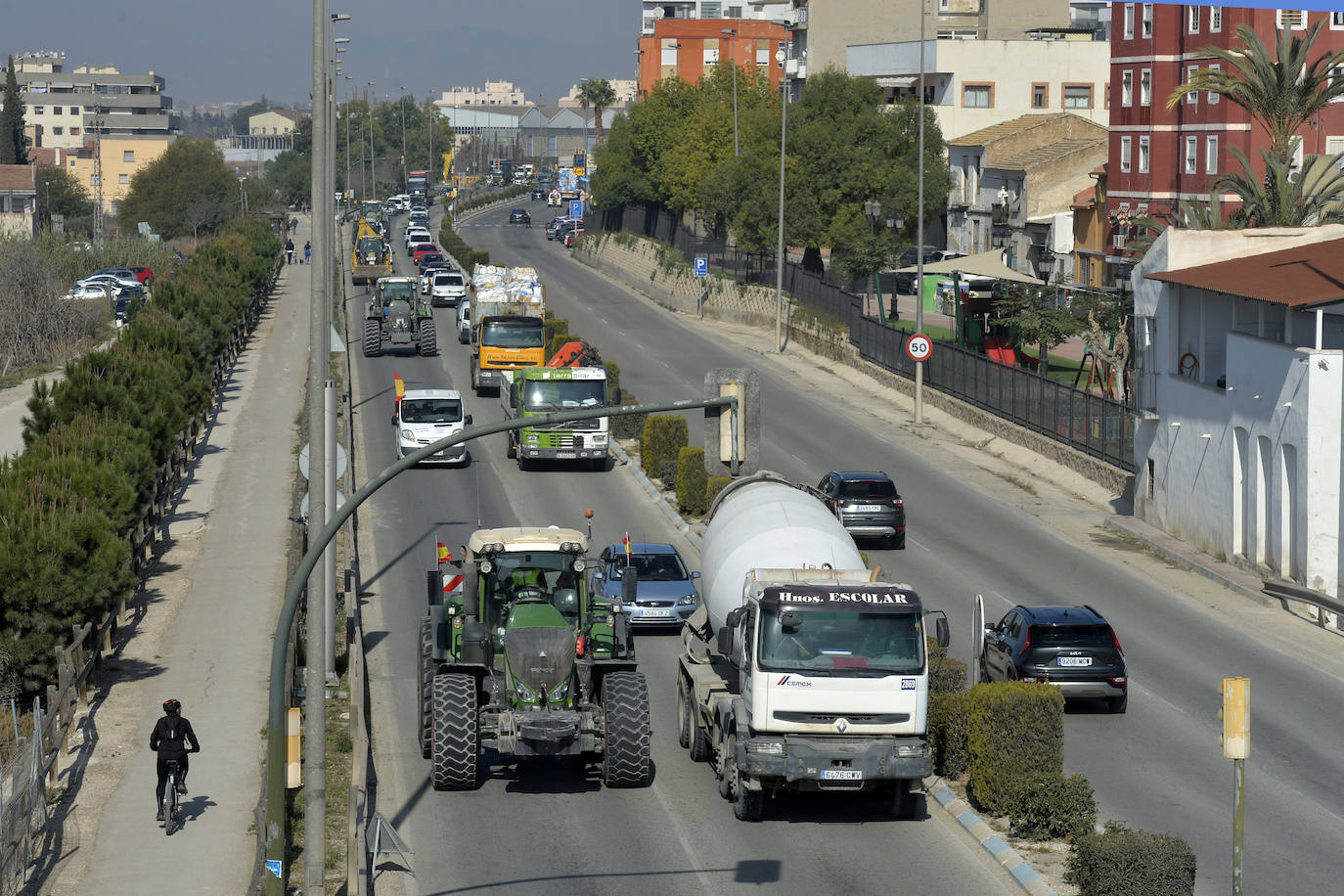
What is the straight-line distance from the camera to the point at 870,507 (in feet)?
121

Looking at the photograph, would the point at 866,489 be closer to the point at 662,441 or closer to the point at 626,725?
the point at 662,441

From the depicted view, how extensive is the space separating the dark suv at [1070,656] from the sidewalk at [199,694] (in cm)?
1150

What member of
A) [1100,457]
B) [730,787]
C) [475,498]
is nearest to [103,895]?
[730,787]

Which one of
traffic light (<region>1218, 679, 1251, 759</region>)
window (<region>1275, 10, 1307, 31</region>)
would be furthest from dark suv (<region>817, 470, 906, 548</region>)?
window (<region>1275, 10, 1307, 31</region>)

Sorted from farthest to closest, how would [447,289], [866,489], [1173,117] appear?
[447,289], [1173,117], [866,489]

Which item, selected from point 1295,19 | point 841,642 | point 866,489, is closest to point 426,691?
point 841,642

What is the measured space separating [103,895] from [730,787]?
300 inches

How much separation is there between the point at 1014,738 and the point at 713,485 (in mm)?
18730

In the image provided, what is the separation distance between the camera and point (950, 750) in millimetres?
22344

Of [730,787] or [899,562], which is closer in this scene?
[730,787]

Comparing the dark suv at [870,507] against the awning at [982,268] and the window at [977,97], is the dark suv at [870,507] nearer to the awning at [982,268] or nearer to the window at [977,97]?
the awning at [982,268]

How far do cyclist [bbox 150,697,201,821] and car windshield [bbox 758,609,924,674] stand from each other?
7.19 meters

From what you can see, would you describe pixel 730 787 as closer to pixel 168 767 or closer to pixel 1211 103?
pixel 168 767

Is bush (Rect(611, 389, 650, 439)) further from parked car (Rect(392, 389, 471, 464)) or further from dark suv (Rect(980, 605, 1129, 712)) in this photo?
dark suv (Rect(980, 605, 1129, 712))
